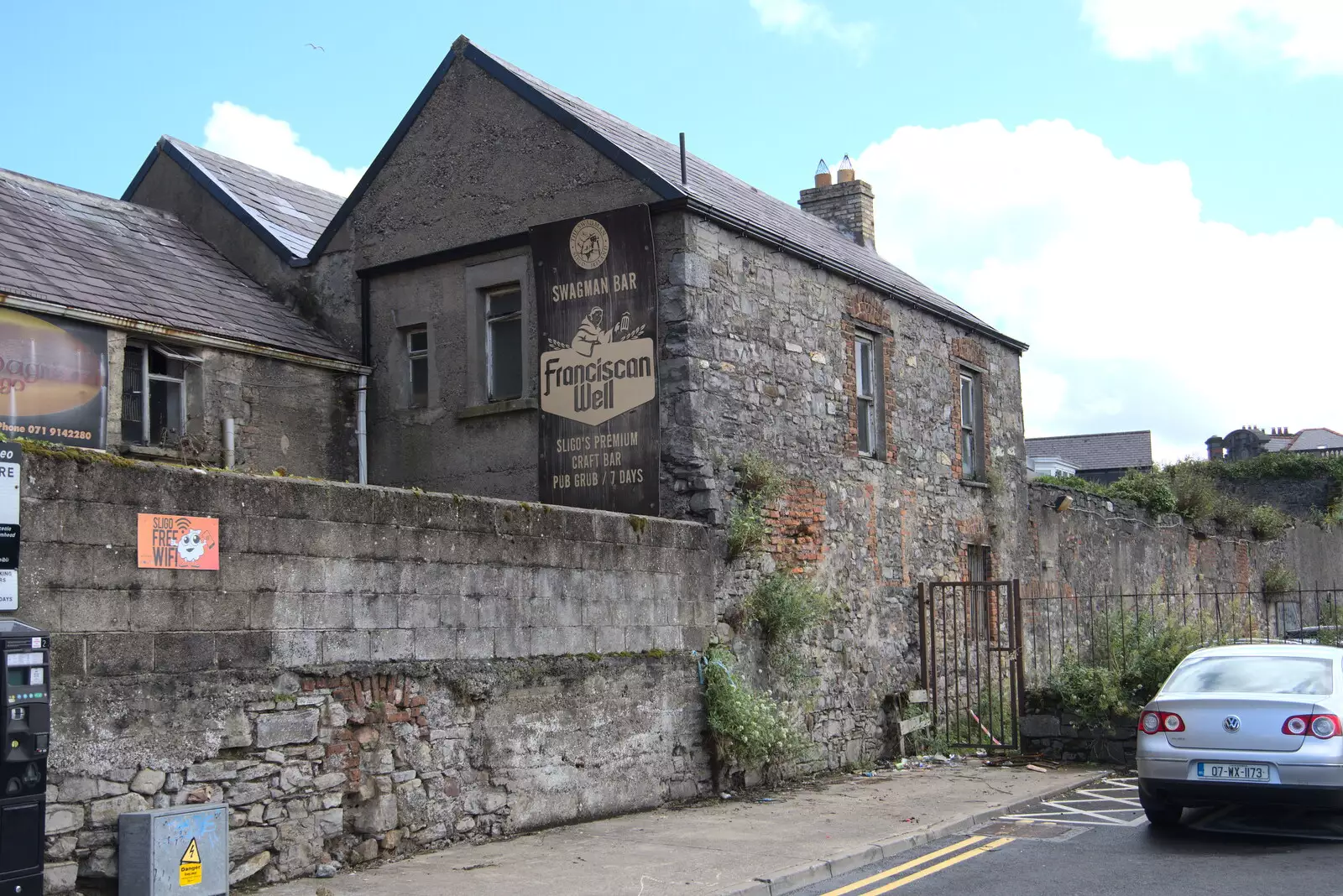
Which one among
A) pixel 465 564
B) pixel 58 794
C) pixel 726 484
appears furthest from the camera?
pixel 726 484

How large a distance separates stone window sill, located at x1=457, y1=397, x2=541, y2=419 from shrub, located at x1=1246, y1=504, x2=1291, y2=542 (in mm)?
20725

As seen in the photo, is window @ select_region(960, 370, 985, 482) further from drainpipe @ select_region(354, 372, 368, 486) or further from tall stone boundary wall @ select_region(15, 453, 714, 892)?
drainpipe @ select_region(354, 372, 368, 486)

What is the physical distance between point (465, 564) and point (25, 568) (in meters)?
3.35

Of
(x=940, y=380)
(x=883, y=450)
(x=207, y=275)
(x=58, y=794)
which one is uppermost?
(x=207, y=275)

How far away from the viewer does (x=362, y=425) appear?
578 inches

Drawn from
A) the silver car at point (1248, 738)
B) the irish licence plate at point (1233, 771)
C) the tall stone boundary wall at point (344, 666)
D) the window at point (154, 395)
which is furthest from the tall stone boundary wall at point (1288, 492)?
the window at point (154, 395)

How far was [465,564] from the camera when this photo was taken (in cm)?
945

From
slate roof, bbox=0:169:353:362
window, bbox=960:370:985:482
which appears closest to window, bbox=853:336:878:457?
window, bbox=960:370:985:482

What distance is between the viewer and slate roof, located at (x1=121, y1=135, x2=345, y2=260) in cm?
1596

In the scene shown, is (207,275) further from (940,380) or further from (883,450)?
(940,380)

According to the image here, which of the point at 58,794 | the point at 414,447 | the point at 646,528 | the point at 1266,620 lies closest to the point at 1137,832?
the point at 646,528

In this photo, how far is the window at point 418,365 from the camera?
14539 millimetres

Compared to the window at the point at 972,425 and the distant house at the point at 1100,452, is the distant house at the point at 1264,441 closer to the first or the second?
the distant house at the point at 1100,452

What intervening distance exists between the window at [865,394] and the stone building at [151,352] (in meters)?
6.02
